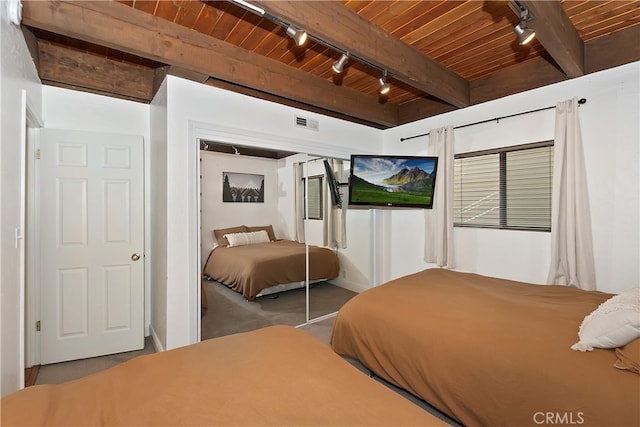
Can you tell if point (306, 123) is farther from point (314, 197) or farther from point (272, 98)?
Result: point (314, 197)

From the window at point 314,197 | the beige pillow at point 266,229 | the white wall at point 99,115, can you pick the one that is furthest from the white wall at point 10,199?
the window at point 314,197

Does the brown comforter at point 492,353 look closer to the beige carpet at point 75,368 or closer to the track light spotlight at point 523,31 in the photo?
the track light spotlight at point 523,31

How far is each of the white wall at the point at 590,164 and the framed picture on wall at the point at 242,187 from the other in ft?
7.03

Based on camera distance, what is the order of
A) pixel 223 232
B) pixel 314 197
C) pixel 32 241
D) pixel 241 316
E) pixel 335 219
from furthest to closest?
1. pixel 335 219
2. pixel 314 197
3. pixel 241 316
4. pixel 223 232
5. pixel 32 241

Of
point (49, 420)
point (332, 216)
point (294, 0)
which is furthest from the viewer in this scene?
point (332, 216)

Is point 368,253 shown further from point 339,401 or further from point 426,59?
point 339,401

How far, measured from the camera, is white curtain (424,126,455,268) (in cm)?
349

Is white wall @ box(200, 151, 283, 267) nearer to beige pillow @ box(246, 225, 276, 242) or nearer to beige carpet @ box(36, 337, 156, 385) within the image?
beige pillow @ box(246, 225, 276, 242)

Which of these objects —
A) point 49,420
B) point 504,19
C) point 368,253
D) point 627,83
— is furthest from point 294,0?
point 368,253

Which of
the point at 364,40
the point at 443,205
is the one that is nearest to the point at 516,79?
the point at 443,205

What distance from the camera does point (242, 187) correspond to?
124 inches

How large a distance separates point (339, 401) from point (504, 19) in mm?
2729

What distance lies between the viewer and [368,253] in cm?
421

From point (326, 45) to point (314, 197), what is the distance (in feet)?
6.15
